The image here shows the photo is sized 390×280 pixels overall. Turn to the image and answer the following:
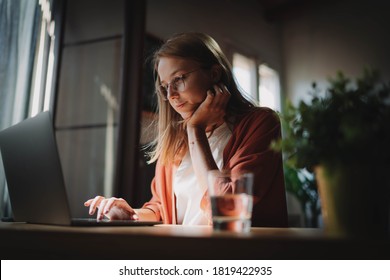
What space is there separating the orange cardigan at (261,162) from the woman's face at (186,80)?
7.0 inches

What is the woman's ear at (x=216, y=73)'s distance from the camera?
4.33 ft

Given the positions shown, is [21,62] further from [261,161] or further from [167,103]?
[261,161]

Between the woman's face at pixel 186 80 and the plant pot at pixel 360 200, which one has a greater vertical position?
the woman's face at pixel 186 80

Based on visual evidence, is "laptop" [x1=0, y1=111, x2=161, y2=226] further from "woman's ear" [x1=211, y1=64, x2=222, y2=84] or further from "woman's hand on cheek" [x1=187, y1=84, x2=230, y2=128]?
"woman's ear" [x1=211, y1=64, x2=222, y2=84]

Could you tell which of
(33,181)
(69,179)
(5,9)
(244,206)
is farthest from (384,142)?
(69,179)

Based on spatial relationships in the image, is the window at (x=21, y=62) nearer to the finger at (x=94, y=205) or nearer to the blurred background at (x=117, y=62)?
the blurred background at (x=117, y=62)

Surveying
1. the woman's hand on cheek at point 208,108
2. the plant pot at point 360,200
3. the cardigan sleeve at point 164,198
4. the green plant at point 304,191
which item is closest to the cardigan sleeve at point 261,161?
the woman's hand on cheek at point 208,108

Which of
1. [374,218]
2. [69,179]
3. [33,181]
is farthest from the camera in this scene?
[69,179]

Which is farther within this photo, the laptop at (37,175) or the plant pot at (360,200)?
the laptop at (37,175)

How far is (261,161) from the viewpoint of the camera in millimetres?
986

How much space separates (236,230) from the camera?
1.90ft
